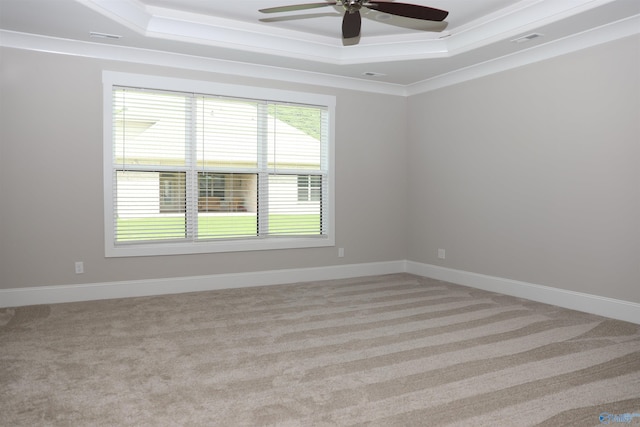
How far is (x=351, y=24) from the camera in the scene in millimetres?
3459

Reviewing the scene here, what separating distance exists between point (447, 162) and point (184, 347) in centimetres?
399

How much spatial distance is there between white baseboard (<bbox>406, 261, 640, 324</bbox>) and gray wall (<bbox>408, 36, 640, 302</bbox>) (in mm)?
72

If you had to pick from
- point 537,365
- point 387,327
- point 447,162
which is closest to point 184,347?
point 387,327

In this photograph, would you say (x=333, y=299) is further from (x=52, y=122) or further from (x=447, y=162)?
(x=52, y=122)

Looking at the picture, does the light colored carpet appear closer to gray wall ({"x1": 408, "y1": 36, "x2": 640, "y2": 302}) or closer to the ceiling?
gray wall ({"x1": 408, "y1": 36, "x2": 640, "y2": 302})

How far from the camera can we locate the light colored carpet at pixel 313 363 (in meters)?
2.40

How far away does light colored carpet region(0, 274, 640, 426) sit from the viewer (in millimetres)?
2400

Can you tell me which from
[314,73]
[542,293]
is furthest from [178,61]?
[542,293]

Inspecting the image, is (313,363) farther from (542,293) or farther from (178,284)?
(542,293)

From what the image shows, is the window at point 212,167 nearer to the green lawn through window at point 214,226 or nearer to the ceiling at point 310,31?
the green lawn through window at point 214,226

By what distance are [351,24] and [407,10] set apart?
0.42m

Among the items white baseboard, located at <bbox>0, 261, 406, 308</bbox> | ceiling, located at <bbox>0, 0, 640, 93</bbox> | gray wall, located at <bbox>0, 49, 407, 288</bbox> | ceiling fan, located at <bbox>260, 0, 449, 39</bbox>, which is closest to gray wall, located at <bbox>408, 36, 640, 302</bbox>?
ceiling, located at <bbox>0, 0, 640, 93</bbox>

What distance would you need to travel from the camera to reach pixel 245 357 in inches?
126

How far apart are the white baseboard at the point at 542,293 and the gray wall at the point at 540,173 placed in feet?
0.24
